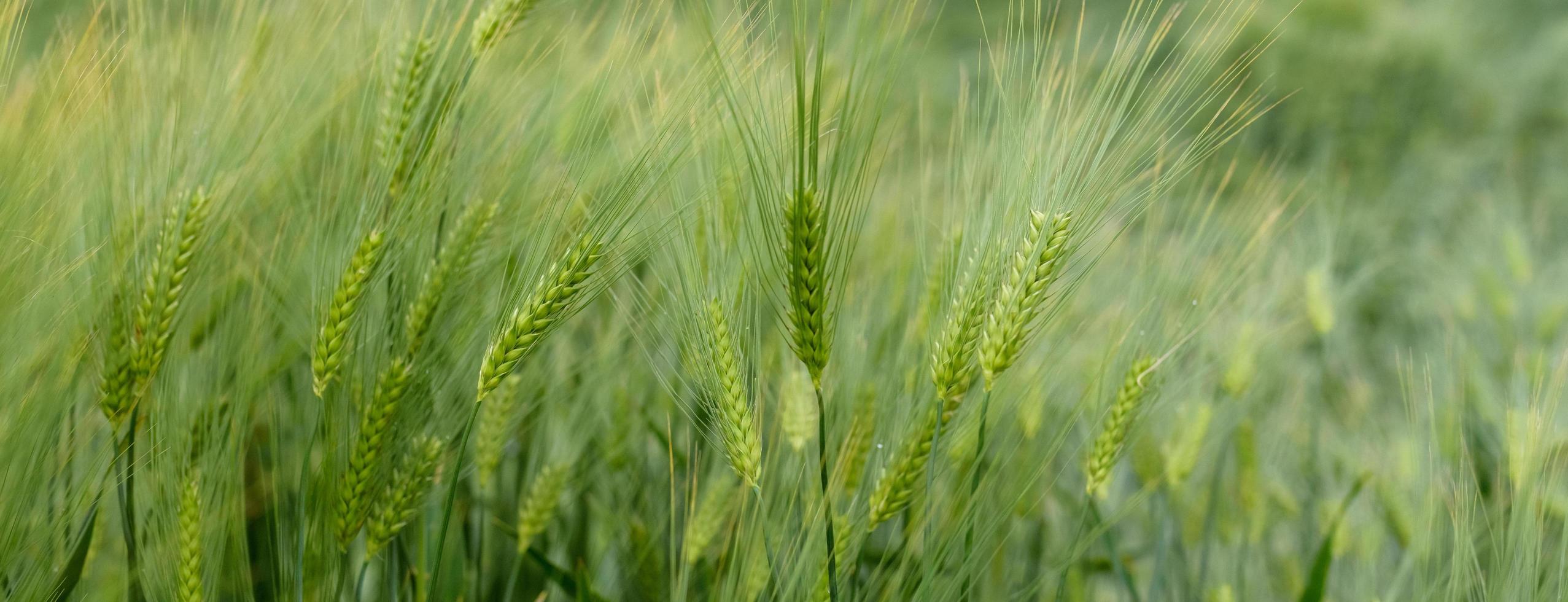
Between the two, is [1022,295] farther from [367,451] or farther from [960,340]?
[367,451]

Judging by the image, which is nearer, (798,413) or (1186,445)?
(798,413)

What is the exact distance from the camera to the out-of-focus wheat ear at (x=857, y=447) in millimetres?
441

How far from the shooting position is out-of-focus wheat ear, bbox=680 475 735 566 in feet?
1.51

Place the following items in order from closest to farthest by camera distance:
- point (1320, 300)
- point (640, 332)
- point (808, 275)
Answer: point (808, 275), point (640, 332), point (1320, 300)

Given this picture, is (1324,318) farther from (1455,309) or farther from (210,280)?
(210,280)

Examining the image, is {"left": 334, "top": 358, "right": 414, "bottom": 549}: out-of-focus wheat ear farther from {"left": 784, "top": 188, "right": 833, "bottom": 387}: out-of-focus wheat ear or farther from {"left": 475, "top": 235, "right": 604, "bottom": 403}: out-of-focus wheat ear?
{"left": 784, "top": 188, "right": 833, "bottom": 387}: out-of-focus wheat ear

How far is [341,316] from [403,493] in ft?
0.26

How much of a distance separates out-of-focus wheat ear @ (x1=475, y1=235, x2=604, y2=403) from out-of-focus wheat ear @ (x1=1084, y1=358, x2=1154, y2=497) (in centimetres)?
25

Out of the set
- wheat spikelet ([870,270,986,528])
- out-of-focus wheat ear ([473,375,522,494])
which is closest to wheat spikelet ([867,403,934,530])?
wheat spikelet ([870,270,986,528])

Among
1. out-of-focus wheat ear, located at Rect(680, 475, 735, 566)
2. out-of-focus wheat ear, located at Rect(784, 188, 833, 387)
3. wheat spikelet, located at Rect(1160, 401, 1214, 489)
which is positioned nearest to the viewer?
out-of-focus wheat ear, located at Rect(784, 188, 833, 387)

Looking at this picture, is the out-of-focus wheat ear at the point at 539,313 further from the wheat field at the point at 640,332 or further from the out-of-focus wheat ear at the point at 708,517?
the out-of-focus wheat ear at the point at 708,517

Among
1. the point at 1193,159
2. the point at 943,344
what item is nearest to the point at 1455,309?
the point at 1193,159

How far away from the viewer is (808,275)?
13.8 inches

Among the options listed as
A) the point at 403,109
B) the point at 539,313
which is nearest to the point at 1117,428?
the point at 539,313
